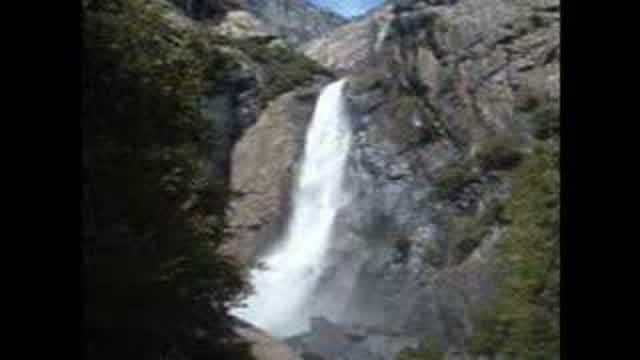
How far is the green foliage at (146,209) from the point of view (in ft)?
52.0

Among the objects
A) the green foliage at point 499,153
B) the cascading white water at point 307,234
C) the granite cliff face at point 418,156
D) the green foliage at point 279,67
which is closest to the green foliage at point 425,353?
the granite cliff face at point 418,156

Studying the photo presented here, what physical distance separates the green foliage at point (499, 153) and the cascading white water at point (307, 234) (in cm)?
450

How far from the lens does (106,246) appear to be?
51.3ft

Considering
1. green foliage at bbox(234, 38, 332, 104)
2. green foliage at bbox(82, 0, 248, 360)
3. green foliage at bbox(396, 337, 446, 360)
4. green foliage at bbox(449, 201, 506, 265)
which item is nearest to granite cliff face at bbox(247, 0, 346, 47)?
green foliage at bbox(234, 38, 332, 104)

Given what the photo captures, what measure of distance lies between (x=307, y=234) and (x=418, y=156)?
4.18 meters

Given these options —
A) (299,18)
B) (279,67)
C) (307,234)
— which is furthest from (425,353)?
(299,18)

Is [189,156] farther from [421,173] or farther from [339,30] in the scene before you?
[339,30]

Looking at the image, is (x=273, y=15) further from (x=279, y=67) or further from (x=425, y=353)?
(x=425, y=353)

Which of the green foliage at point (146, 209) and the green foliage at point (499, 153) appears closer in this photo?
the green foliage at point (146, 209)

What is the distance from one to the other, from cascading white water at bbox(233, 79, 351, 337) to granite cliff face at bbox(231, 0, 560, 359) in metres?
0.44

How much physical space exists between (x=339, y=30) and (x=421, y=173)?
15360mm

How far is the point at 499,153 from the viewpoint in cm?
3625

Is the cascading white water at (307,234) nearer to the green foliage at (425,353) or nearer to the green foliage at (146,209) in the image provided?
the green foliage at (425,353)
